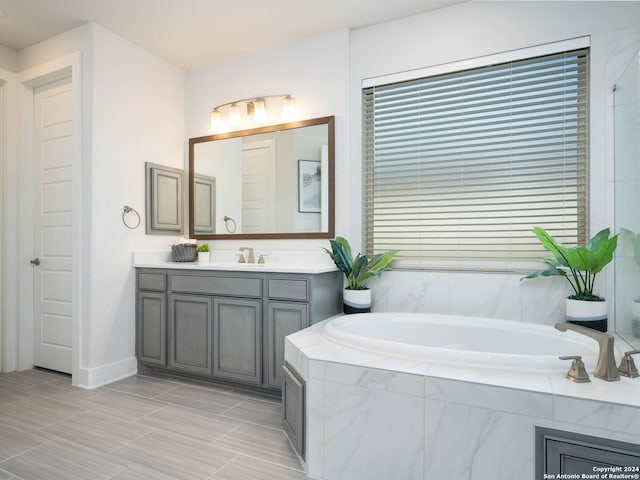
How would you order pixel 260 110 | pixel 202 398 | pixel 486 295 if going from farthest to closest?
pixel 260 110
pixel 202 398
pixel 486 295

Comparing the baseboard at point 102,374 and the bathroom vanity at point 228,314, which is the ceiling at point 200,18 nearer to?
the bathroom vanity at point 228,314

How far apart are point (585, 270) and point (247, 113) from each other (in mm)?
2560

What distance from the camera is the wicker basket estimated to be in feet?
10.8

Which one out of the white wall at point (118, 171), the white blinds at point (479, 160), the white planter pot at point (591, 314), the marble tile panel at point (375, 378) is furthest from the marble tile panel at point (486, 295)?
the white wall at point (118, 171)

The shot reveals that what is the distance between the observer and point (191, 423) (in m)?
2.27

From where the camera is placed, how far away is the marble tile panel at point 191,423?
2148mm

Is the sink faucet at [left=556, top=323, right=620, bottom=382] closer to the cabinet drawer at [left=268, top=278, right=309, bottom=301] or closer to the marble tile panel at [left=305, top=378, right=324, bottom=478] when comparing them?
the marble tile panel at [left=305, top=378, right=324, bottom=478]

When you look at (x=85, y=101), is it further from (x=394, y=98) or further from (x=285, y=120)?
(x=394, y=98)

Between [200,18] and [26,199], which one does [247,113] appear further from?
[26,199]

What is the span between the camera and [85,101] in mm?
2867

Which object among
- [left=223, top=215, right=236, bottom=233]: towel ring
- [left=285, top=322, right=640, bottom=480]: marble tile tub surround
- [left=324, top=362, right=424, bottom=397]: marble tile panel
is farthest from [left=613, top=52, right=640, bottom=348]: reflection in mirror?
[left=223, top=215, right=236, bottom=233]: towel ring

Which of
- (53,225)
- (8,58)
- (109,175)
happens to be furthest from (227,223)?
(8,58)

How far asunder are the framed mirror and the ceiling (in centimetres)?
67

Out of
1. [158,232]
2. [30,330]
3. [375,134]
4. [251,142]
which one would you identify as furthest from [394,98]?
[30,330]
